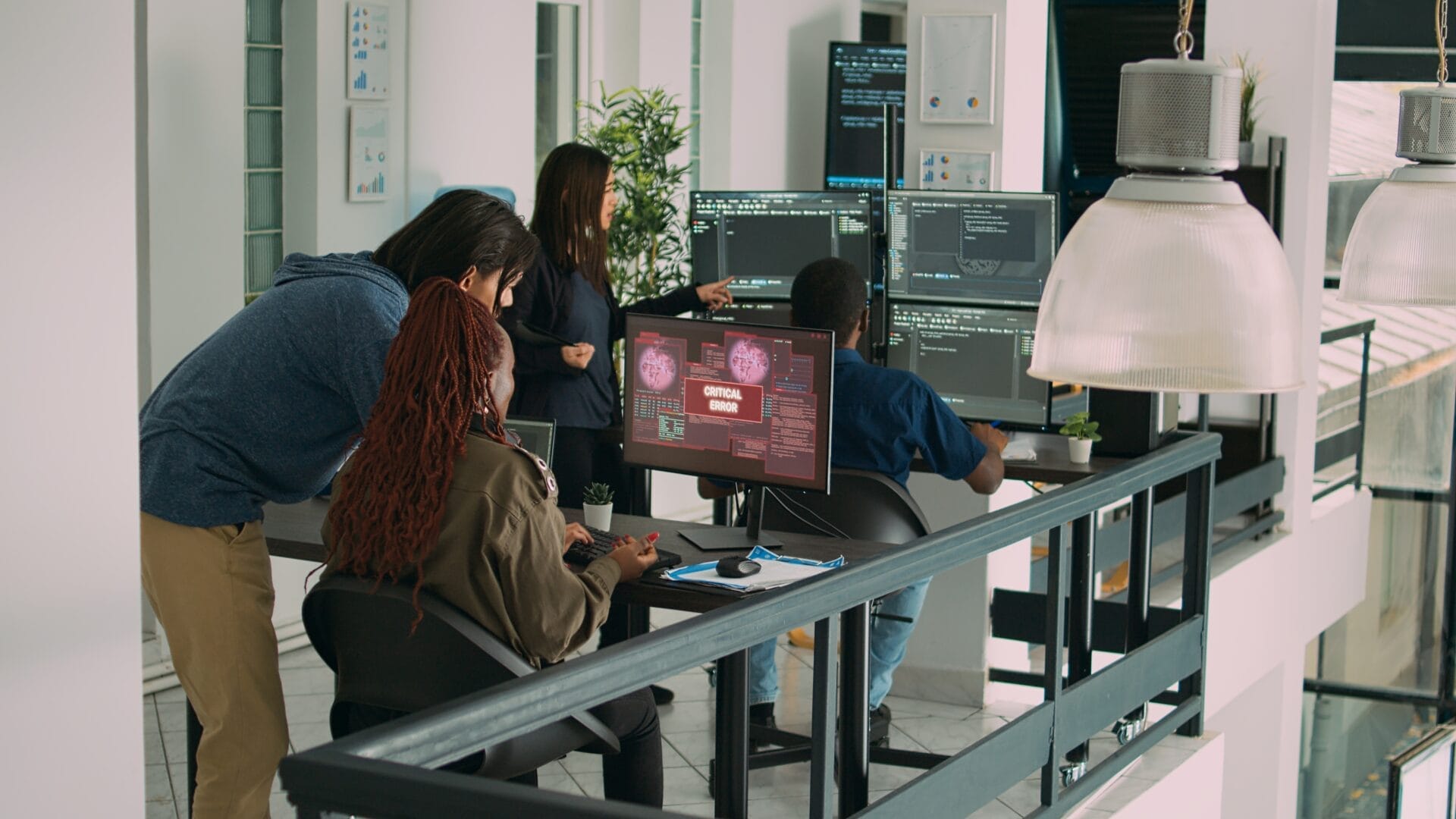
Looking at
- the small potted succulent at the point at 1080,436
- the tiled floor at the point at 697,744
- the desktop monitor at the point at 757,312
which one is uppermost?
the desktop monitor at the point at 757,312

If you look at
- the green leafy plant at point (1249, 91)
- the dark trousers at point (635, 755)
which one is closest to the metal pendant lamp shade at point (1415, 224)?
the dark trousers at point (635, 755)

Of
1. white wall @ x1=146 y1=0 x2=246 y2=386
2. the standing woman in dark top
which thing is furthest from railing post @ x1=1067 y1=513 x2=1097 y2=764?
white wall @ x1=146 y1=0 x2=246 y2=386

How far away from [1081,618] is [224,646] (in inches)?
67.0

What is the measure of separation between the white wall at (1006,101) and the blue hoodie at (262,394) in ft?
9.80

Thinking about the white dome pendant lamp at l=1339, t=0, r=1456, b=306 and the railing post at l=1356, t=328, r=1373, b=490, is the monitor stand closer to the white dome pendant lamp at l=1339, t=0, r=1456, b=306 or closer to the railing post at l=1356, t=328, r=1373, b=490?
the white dome pendant lamp at l=1339, t=0, r=1456, b=306

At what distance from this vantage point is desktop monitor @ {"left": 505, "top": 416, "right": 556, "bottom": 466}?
394cm

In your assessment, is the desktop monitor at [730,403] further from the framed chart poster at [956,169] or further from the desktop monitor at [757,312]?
the framed chart poster at [956,169]

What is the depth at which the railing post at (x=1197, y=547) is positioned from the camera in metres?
3.80

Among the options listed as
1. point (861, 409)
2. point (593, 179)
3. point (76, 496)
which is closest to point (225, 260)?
point (593, 179)

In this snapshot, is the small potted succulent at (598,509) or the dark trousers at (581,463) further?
the dark trousers at (581,463)

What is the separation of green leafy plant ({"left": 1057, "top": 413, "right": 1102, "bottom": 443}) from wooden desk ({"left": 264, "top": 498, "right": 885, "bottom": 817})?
1160mm

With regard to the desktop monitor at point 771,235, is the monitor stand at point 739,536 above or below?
below

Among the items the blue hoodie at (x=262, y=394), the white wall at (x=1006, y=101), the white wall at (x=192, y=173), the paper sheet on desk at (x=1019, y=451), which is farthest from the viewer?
the white wall at (x=1006, y=101)

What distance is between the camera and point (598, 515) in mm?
3855
